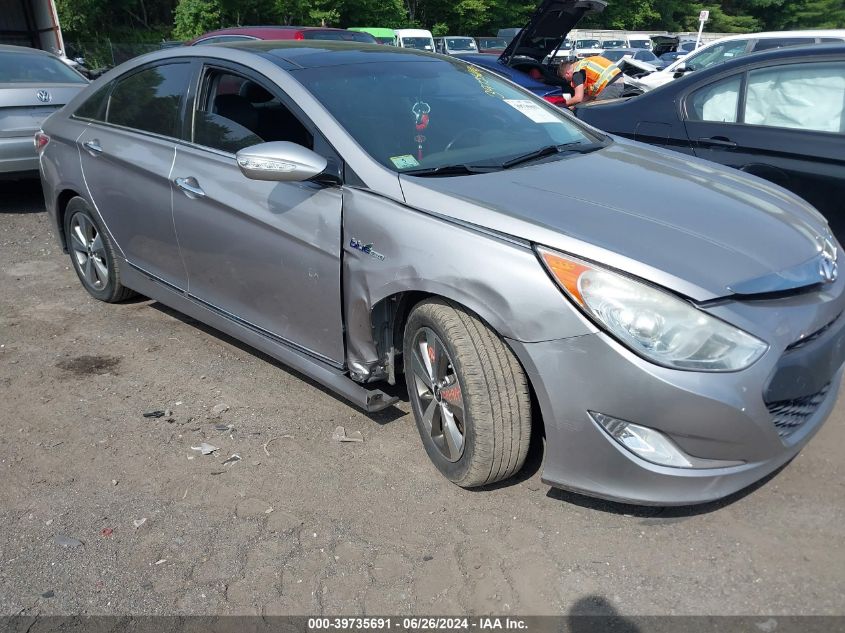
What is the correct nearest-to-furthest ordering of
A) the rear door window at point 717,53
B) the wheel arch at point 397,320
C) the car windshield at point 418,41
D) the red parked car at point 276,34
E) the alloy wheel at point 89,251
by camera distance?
the wheel arch at point 397,320, the alloy wheel at point 89,251, the red parked car at point 276,34, the rear door window at point 717,53, the car windshield at point 418,41

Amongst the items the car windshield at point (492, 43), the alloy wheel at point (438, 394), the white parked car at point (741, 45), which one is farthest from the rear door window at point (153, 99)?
the car windshield at point (492, 43)

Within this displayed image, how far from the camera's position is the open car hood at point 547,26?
965 centimetres

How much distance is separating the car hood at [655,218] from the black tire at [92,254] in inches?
100

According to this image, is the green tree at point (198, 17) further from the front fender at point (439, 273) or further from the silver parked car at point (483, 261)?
the front fender at point (439, 273)

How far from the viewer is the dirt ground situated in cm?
234

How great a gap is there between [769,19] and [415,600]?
65.2 m

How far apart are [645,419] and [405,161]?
1410 millimetres

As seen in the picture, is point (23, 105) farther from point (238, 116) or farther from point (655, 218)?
point (655, 218)

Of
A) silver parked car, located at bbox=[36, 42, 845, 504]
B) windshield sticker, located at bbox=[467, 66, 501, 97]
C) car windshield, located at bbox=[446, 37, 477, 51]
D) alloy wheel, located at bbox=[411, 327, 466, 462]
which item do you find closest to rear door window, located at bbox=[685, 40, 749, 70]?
windshield sticker, located at bbox=[467, 66, 501, 97]

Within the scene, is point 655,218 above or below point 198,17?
above

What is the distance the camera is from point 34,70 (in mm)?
7652

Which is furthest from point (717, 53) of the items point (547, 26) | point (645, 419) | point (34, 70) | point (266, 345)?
point (645, 419)

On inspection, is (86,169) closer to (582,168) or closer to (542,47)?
(582,168)

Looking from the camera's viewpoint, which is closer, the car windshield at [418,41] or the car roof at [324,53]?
the car roof at [324,53]
